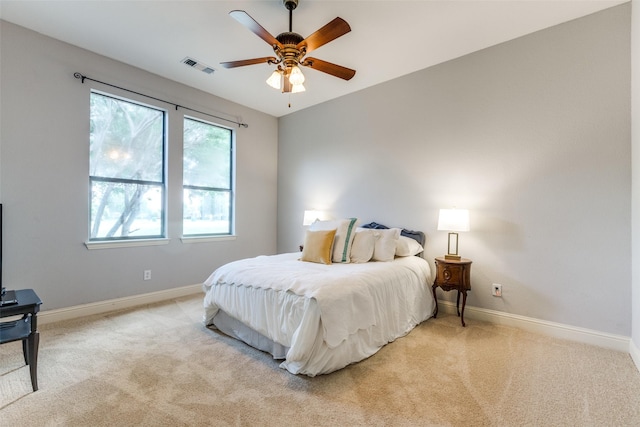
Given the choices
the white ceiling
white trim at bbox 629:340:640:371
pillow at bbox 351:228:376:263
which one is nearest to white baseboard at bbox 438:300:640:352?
white trim at bbox 629:340:640:371

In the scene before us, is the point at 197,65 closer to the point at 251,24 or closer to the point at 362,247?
the point at 251,24

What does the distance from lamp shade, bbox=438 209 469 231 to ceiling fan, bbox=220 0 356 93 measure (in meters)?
1.64

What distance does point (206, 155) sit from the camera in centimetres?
433

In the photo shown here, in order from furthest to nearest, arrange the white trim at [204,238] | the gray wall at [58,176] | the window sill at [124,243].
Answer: the white trim at [204,238], the window sill at [124,243], the gray wall at [58,176]

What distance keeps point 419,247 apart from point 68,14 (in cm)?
404

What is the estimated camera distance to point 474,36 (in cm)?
285

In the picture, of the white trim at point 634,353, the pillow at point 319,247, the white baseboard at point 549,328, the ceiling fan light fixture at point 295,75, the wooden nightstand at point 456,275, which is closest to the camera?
the white trim at point 634,353

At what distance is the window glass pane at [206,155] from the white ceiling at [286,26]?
0.88 m

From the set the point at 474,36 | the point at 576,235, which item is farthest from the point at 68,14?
the point at 576,235

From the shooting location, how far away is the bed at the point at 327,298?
196 cm

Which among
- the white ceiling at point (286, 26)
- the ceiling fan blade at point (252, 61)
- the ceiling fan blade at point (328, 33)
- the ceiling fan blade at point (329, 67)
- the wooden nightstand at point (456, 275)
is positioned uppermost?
the white ceiling at point (286, 26)

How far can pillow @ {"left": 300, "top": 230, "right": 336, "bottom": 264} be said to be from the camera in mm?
2961

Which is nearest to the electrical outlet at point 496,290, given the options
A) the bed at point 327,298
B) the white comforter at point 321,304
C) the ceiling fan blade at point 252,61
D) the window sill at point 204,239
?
the bed at point 327,298

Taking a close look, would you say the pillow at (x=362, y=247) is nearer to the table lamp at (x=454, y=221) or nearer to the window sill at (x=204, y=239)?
the table lamp at (x=454, y=221)
